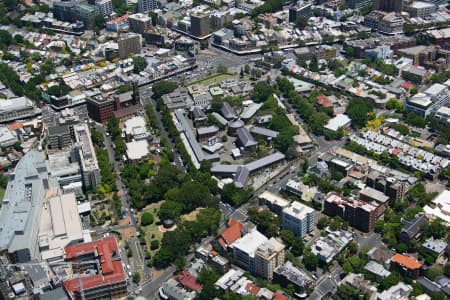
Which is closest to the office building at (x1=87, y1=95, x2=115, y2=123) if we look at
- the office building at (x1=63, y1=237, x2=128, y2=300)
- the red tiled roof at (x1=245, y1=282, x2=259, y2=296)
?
the office building at (x1=63, y1=237, x2=128, y2=300)

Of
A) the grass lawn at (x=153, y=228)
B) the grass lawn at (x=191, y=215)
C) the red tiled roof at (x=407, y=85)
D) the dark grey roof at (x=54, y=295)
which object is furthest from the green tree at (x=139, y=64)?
the dark grey roof at (x=54, y=295)

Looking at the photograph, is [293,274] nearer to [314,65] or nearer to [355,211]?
[355,211]

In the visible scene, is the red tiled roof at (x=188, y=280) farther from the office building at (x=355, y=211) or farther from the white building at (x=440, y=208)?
the white building at (x=440, y=208)

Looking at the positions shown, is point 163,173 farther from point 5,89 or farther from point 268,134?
point 5,89

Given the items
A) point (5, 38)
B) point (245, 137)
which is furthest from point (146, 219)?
point (5, 38)

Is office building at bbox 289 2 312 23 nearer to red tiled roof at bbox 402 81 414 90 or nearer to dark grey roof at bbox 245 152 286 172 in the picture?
red tiled roof at bbox 402 81 414 90

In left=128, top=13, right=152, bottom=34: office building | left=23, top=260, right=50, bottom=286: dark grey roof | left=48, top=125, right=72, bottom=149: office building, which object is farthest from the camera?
left=128, top=13, right=152, bottom=34: office building
